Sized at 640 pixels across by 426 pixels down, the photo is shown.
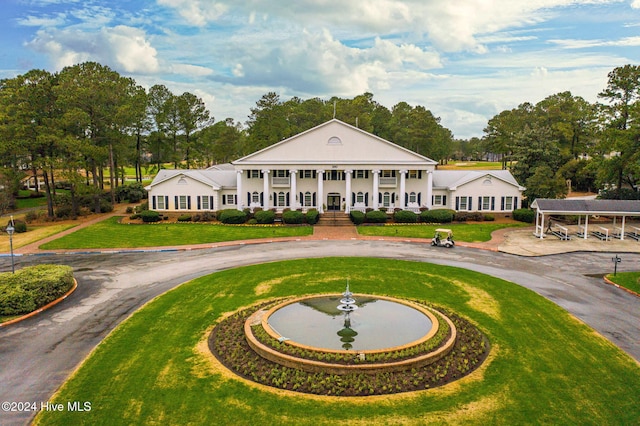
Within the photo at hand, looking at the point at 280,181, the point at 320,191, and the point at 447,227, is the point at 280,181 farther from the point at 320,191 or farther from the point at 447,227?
the point at 447,227

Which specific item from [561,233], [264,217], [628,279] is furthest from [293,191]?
[628,279]

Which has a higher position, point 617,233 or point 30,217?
point 30,217

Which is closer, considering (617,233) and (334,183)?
A: (617,233)

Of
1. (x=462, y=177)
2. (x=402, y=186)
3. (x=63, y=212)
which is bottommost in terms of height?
(x=63, y=212)

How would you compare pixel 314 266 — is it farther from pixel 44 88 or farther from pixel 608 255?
pixel 44 88

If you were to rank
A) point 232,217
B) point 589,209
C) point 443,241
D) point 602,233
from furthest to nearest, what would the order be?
point 232,217
point 602,233
point 589,209
point 443,241

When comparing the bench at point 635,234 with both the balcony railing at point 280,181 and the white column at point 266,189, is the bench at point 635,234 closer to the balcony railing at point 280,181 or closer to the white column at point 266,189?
the balcony railing at point 280,181

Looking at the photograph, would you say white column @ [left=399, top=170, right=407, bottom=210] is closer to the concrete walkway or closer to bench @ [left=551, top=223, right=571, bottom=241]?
the concrete walkway

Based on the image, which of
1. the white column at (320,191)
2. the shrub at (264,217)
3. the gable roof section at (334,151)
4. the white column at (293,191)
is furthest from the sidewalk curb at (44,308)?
the white column at (320,191)
